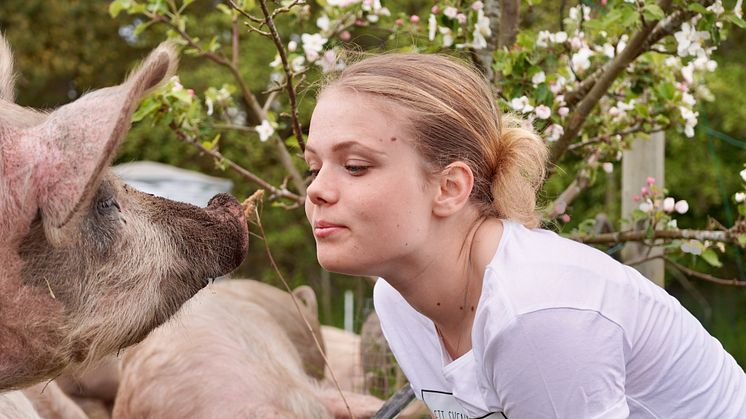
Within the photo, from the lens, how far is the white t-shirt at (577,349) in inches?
83.5

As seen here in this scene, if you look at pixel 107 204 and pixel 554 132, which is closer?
pixel 107 204

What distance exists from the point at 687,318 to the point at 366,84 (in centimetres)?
96

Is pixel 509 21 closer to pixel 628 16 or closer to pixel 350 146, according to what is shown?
pixel 628 16

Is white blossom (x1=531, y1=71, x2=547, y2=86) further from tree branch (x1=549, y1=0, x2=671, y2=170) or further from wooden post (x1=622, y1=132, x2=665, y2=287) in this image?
wooden post (x1=622, y1=132, x2=665, y2=287)

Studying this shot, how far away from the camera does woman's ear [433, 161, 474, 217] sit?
2355 mm

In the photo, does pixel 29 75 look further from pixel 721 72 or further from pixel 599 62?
pixel 599 62

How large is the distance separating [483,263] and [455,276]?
0.28 feet

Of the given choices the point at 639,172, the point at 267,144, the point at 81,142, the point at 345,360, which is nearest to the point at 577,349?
the point at 81,142

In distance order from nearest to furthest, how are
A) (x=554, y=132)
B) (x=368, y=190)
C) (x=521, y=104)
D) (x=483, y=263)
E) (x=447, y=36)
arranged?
(x=368, y=190) < (x=483, y=263) < (x=521, y=104) < (x=554, y=132) < (x=447, y=36)

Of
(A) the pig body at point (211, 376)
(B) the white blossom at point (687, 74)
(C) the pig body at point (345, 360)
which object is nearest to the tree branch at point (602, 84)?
(B) the white blossom at point (687, 74)

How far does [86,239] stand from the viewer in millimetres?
2281

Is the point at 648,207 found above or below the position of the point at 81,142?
below

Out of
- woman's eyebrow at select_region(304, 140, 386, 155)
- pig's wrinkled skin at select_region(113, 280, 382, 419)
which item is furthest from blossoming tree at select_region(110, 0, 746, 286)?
woman's eyebrow at select_region(304, 140, 386, 155)

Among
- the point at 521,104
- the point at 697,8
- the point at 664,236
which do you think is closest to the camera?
the point at 697,8
